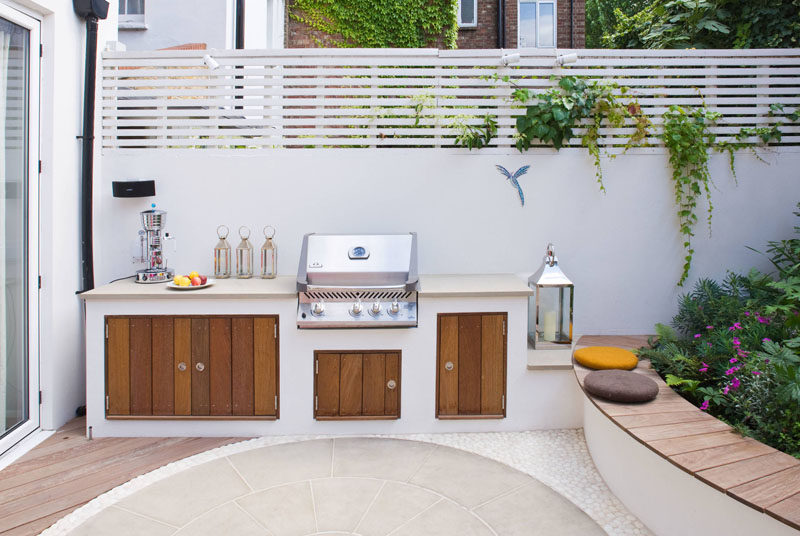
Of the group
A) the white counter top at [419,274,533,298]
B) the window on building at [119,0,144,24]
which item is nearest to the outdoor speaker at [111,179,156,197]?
the white counter top at [419,274,533,298]

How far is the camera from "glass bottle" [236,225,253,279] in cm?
454

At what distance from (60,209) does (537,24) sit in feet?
35.1

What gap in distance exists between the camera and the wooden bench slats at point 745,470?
8.20 ft

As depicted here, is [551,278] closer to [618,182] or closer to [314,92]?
[618,182]

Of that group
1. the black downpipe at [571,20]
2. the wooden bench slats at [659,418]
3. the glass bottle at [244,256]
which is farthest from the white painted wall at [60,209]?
the black downpipe at [571,20]

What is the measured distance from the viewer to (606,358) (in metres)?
3.98

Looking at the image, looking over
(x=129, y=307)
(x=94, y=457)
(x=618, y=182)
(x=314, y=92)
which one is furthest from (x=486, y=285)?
(x=94, y=457)

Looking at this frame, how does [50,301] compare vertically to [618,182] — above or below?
below

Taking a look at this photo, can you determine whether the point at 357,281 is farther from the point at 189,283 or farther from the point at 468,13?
the point at 468,13

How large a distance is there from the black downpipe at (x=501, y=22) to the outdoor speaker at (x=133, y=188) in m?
9.45

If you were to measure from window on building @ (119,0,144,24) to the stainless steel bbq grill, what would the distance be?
4.92 metres

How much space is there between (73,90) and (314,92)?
1.57 metres

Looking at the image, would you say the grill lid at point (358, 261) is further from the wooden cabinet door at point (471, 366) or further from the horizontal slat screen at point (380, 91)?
the horizontal slat screen at point (380, 91)

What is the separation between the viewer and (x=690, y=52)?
4.65m
